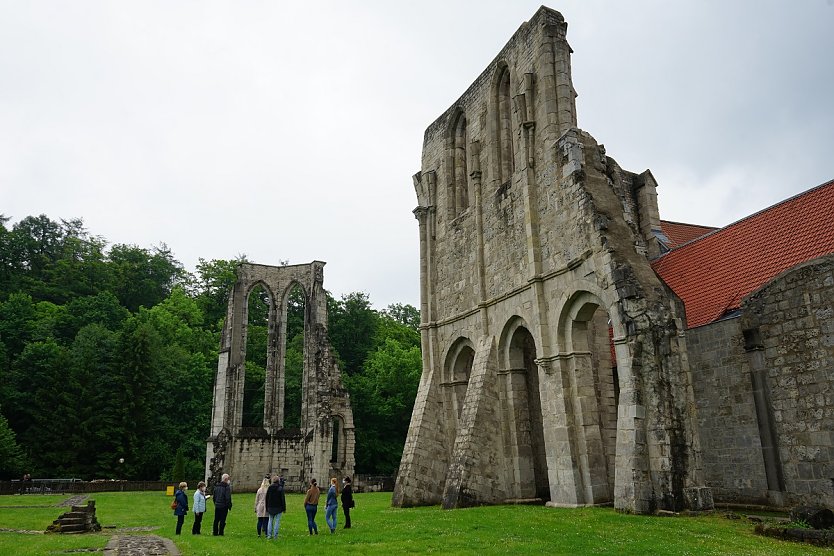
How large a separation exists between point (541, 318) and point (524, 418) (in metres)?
3.20

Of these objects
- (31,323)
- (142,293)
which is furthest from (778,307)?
(142,293)

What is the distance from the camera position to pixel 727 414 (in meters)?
14.4

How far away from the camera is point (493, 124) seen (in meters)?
19.0

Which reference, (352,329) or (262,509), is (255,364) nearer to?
(352,329)

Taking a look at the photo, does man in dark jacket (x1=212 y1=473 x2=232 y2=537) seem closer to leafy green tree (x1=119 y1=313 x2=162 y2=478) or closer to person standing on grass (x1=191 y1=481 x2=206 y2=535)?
person standing on grass (x1=191 y1=481 x2=206 y2=535)

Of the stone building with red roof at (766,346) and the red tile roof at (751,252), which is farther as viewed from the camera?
the red tile roof at (751,252)

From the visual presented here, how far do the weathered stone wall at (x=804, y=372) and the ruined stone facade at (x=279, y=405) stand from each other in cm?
2154

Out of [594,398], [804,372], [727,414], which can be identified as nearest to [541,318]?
[594,398]

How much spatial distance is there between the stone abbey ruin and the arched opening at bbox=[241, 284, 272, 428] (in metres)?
19.1

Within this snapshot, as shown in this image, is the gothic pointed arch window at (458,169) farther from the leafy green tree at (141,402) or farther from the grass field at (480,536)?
the leafy green tree at (141,402)

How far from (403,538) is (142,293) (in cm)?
4864

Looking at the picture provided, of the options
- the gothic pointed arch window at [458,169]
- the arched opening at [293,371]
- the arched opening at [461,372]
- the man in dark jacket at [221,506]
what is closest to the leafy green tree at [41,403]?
the arched opening at [293,371]

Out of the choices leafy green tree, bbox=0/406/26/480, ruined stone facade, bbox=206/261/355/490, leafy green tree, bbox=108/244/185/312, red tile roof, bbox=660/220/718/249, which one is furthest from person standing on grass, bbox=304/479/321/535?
leafy green tree, bbox=108/244/185/312

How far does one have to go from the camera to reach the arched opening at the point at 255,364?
37.7m
